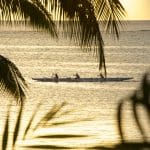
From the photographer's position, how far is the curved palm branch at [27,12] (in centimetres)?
511

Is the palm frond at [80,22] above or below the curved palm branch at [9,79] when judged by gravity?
above

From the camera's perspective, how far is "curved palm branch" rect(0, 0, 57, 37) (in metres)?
5.11

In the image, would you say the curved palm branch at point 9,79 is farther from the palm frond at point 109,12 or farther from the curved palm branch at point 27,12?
the palm frond at point 109,12

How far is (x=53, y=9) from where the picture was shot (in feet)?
16.5

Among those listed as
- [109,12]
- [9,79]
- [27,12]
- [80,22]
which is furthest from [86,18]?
[9,79]

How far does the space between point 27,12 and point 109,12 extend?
87 cm

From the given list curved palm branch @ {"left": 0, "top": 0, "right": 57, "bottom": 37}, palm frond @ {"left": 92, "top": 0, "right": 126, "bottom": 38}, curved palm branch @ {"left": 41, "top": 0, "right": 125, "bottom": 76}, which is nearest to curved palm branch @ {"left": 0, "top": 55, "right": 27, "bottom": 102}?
curved palm branch @ {"left": 0, "top": 0, "right": 57, "bottom": 37}

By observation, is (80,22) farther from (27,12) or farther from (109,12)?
(27,12)

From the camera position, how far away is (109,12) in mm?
4707

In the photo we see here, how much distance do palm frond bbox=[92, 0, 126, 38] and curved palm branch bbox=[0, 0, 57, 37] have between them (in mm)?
617

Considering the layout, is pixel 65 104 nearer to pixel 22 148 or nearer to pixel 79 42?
pixel 22 148

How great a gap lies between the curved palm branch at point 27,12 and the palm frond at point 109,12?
24.3 inches

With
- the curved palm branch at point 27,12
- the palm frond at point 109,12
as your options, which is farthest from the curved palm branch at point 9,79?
the palm frond at point 109,12

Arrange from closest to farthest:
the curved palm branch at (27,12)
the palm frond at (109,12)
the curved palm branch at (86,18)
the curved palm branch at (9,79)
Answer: the palm frond at (109,12) < the curved palm branch at (86,18) < the curved palm branch at (27,12) < the curved palm branch at (9,79)
